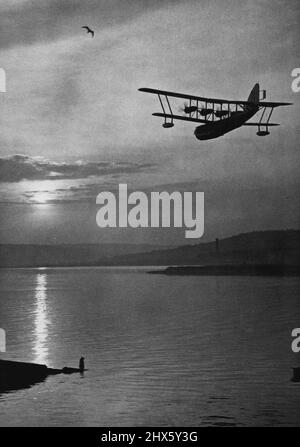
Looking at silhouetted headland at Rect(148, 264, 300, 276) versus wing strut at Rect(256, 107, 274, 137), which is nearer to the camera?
wing strut at Rect(256, 107, 274, 137)

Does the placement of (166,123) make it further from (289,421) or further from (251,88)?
(289,421)

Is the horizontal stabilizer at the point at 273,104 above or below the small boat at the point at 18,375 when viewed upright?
above

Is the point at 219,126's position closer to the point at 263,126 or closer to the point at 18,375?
the point at 263,126

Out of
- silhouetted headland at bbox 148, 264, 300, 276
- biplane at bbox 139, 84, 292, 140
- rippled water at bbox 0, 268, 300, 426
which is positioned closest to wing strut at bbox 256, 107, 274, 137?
biplane at bbox 139, 84, 292, 140

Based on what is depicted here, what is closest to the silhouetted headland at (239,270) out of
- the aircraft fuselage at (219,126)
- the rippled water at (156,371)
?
the rippled water at (156,371)

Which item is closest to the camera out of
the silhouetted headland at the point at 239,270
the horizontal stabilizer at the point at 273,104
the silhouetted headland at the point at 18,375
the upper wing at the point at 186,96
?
the upper wing at the point at 186,96

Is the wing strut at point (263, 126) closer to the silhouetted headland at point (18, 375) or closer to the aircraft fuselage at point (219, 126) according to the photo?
the aircraft fuselage at point (219, 126)

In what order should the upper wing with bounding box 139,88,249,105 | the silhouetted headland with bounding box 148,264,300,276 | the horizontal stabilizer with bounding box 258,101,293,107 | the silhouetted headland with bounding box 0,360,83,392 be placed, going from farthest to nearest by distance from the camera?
the silhouetted headland with bounding box 148,264,300,276
the silhouetted headland with bounding box 0,360,83,392
the horizontal stabilizer with bounding box 258,101,293,107
the upper wing with bounding box 139,88,249,105

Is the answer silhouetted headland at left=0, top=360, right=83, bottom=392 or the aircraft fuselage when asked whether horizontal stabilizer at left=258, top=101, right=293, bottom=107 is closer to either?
the aircraft fuselage
